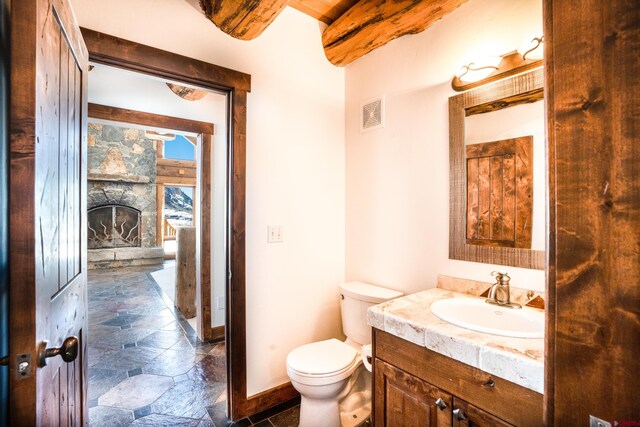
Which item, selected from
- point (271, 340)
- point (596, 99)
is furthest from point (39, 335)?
point (271, 340)

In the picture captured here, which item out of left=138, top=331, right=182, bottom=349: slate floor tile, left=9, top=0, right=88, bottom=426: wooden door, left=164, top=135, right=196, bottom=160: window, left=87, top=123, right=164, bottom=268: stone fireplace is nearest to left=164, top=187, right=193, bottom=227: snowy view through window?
left=164, top=135, right=196, bottom=160: window

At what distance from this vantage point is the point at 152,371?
238 centimetres

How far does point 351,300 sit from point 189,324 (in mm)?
2445

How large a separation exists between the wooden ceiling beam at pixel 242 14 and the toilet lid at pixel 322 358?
1963 millimetres

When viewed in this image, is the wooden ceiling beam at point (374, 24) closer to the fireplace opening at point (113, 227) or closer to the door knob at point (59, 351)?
the door knob at point (59, 351)

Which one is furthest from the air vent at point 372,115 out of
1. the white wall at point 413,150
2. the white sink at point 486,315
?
the white sink at point 486,315

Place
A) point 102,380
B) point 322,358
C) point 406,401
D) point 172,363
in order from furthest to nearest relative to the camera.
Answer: point 172,363 → point 102,380 → point 322,358 → point 406,401

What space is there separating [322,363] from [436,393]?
2.29 ft

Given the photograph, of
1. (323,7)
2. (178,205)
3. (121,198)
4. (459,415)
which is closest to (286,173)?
(323,7)

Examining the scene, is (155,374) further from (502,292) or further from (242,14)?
(242,14)

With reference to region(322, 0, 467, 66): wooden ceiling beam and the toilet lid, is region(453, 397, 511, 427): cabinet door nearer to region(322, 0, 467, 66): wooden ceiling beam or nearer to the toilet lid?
the toilet lid

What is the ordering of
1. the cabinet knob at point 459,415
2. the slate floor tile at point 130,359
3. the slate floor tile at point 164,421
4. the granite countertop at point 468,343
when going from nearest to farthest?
the granite countertop at point 468,343 < the cabinet knob at point 459,415 < the slate floor tile at point 164,421 < the slate floor tile at point 130,359

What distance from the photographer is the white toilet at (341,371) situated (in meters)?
1.54

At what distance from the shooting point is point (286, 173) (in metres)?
2.05
